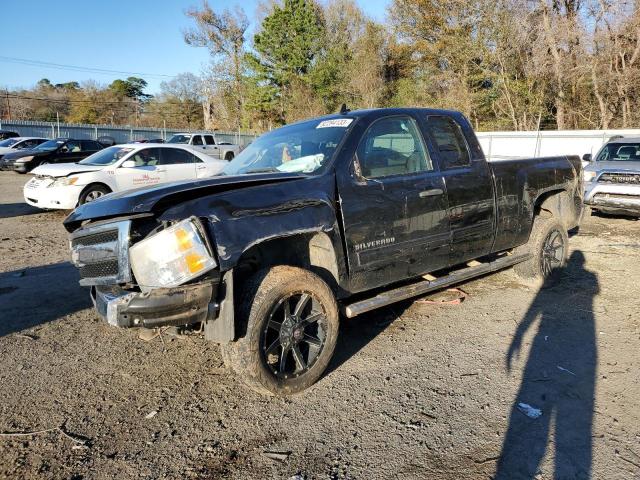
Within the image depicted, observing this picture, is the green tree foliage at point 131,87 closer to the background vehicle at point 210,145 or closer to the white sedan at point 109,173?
the background vehicle at point 210,145

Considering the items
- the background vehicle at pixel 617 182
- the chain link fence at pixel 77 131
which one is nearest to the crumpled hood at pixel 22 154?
the chain link fence at pixel 77 131

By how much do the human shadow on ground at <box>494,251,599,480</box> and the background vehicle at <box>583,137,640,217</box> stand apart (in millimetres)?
5444

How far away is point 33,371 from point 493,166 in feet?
14.8

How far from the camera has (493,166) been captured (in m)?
4.85

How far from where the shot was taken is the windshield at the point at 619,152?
35.1ft

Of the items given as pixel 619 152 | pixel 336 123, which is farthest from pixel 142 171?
pixel 619 152

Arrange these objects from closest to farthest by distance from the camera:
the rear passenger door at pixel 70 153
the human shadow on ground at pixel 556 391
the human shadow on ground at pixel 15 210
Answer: the human shadow on ground at pixel 556 391, the human shadow on ground at pixel 15 210, the rear passenger door at pixel 70 153

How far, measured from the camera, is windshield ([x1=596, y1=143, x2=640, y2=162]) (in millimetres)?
10695

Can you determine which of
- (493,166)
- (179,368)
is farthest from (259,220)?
(493,166)

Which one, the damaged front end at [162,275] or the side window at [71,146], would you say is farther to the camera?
the side window at [71,146]

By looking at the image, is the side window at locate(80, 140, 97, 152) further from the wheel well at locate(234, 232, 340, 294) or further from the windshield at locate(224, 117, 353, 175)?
the wheel well at locate(234, 232, 340, 294)

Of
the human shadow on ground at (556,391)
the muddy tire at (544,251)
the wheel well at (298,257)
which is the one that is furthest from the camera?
the muddy tire at (544,251)

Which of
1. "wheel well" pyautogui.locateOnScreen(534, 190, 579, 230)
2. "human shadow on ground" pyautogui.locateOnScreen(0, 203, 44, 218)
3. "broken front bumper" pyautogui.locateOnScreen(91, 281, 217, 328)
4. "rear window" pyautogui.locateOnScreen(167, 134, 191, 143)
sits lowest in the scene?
"human shadow on ground" pyautogui.locateOnScreen(0, 203, 44, 218)

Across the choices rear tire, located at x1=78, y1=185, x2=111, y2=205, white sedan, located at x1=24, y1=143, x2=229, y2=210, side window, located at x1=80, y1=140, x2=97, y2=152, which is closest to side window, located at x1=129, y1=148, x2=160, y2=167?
white sedan, located at x1=24, y1=143, x2=229, y2=210
